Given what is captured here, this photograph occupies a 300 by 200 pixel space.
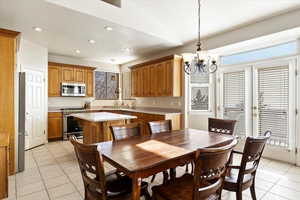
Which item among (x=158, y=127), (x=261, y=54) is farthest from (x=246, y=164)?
(x=261, y=54)

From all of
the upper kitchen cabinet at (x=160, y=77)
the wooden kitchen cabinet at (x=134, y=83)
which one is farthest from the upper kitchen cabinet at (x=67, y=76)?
the upper kitchen cabinet at (x=160, y=77)

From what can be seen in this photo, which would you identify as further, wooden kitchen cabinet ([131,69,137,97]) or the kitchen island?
wooden kitchen cabinet ([131,69,137,97])

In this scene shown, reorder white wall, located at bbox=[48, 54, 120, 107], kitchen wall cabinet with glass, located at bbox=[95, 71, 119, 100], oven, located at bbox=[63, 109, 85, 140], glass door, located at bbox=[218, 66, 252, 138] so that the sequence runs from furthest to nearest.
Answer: kitchen wall cabinet with glass, located at bbox=[95, 71, 119, 100] < white wall, located at bbox=[48, 54, 120, 107] < oven, located at bbox=[63, 109, 85, 140] < glass door, located at bbox=[218, 66, 252, 138]

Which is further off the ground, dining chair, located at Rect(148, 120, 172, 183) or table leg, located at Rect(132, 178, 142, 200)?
dining chair, located at Rect(148, 120, 172, 183)

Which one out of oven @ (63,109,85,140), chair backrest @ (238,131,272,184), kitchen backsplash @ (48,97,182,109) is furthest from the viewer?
oven @ (63,109,85,140)

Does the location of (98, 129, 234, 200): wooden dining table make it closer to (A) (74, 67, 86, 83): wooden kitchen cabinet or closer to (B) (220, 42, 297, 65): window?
(B) (220, 42, 297, 65): window

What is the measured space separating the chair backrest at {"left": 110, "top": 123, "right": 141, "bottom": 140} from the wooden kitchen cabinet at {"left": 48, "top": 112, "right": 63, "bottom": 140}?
12.7ft

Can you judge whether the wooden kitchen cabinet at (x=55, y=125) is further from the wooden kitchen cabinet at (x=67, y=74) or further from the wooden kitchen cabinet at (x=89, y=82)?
the wooden kitchen cabinet at (x=89, y=82)

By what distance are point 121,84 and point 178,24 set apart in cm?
411

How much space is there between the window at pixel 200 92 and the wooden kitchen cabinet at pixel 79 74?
3.84m

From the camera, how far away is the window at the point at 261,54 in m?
3.48

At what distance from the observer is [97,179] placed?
1523 mm

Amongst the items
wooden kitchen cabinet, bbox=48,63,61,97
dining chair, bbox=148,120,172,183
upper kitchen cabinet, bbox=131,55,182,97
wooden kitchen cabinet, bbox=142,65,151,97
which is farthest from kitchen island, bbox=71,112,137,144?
wooden kitchen cabinet, bbox=48,63,61,97

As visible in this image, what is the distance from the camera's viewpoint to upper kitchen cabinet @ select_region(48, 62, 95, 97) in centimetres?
553
